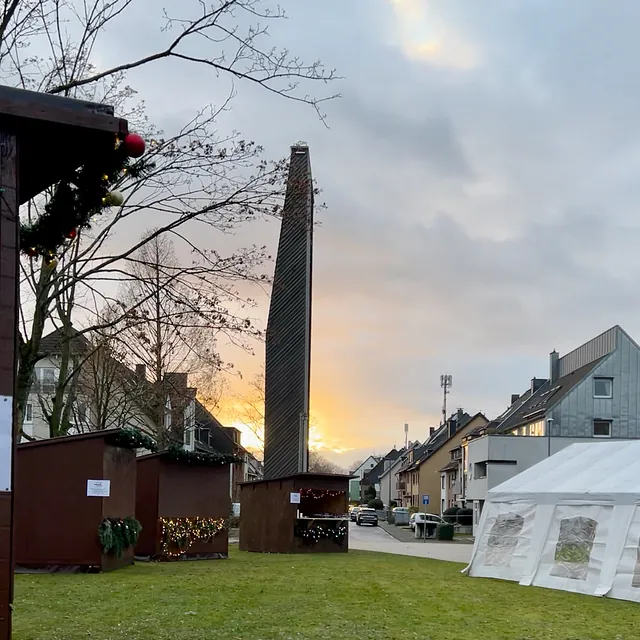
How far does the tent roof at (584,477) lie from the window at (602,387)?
3357 cm

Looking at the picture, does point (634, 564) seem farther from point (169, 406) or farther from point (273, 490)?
point (169, 406)

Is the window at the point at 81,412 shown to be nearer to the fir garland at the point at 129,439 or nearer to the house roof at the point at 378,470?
the fir garland at the point at 129,439

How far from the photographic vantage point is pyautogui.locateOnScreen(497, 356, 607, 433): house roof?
175 feet

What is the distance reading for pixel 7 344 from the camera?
15.9ft

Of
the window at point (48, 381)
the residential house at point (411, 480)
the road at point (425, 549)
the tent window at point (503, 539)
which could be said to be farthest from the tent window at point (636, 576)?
the residential house at point (411, 480)

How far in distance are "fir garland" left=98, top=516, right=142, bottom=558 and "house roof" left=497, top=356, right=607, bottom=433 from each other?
1535 inches

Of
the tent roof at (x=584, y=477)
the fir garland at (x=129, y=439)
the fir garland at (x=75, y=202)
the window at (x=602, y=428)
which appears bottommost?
the tent roof at (x=584, y=477)

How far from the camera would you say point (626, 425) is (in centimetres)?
5222

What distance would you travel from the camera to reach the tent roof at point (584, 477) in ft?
52.2

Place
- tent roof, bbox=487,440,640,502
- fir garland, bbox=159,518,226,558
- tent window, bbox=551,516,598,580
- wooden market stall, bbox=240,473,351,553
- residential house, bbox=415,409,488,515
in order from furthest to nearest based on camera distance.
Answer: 1. residential house, bbox=415,409,488,515
2. wooden market stall, bbox=240,473,351,553
3. fir garland, bbox=159,518,226,558
4. tent roof, bbox=487,440,640,502
5. tent window, bbox=551,516,598,580

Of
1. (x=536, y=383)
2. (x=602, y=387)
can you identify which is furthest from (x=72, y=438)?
(x=536, y=383)

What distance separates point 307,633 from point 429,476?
79681mm

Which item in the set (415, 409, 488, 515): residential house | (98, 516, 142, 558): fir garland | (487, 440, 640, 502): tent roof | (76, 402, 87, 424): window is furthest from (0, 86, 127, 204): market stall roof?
(415, 409, 488, 515): residential house

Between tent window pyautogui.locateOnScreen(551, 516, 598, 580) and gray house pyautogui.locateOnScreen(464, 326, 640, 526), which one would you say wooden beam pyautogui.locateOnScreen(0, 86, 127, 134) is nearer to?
tent window pyautogui.locateOnScreen(551, 516, 598, 580)
